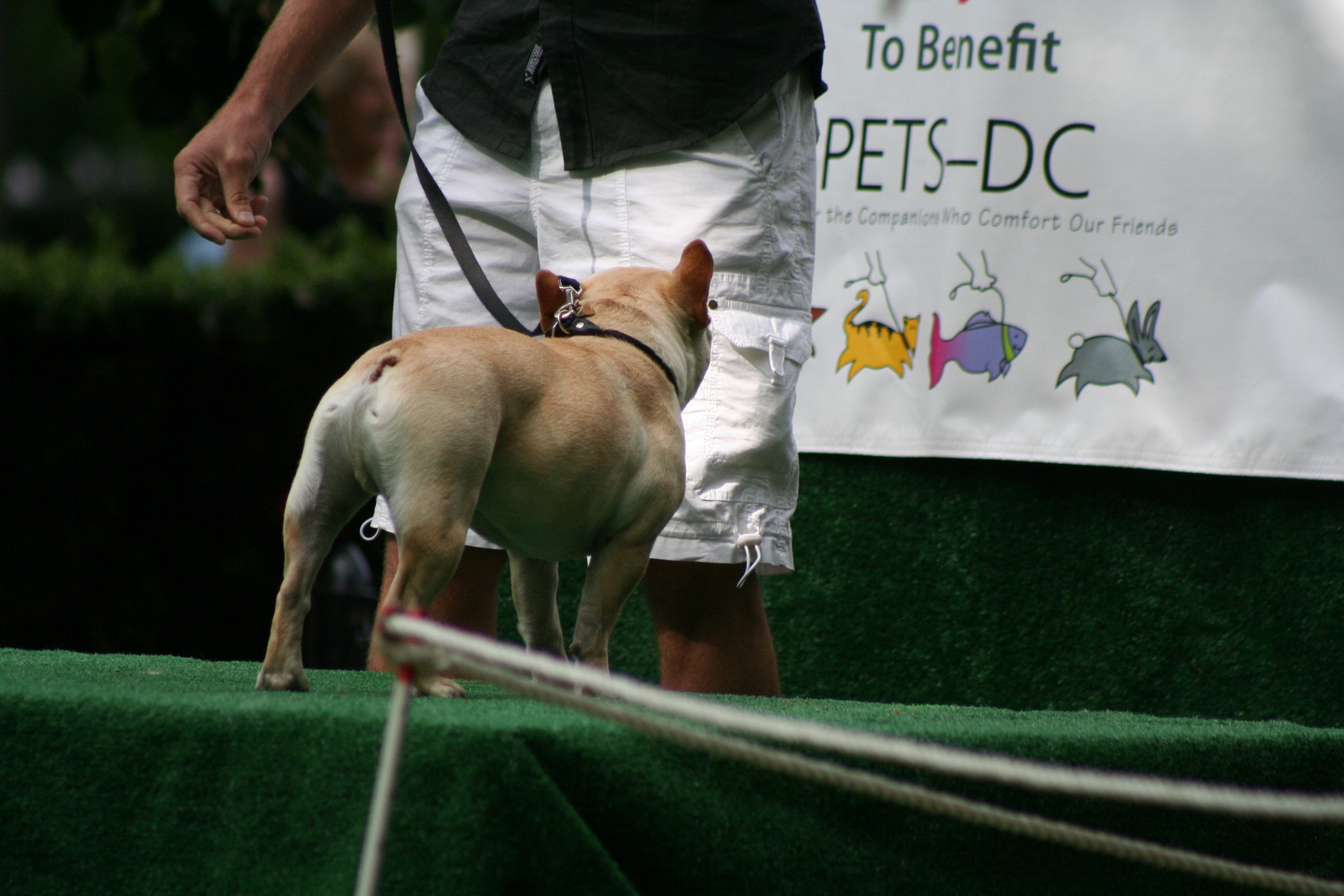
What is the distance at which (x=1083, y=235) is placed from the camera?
12.5ft

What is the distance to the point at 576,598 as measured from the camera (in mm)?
4176

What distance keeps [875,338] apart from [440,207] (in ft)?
6.13

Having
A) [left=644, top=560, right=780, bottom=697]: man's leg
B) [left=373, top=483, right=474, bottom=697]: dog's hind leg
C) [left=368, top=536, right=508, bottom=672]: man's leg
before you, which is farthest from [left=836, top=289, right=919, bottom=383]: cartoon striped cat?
[left=373, top=483, right=474, bottom=697]: dog's hind leg

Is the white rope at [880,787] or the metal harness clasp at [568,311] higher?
the metal harness clasp at [568,311]

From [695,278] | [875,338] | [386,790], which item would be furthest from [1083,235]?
[386,790]

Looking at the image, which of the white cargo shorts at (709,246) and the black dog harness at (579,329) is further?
the white cargo shorts at (709,246)

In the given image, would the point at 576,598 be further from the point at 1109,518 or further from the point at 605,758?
the point at 605,758

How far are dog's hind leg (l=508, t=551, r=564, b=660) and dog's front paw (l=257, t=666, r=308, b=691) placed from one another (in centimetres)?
47

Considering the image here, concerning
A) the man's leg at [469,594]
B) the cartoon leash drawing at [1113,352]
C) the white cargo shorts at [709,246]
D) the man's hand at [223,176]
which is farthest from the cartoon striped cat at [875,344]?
the man's hand at [223,176]

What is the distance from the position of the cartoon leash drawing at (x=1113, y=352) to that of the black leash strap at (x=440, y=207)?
1962mm

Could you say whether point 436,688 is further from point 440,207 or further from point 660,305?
point 440,207

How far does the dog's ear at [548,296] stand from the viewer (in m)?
2.05

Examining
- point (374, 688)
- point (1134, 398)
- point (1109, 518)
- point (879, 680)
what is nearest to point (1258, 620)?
point (1109, 518)

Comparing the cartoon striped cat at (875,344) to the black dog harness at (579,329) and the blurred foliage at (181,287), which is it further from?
the blurred foliage at (181,287)
